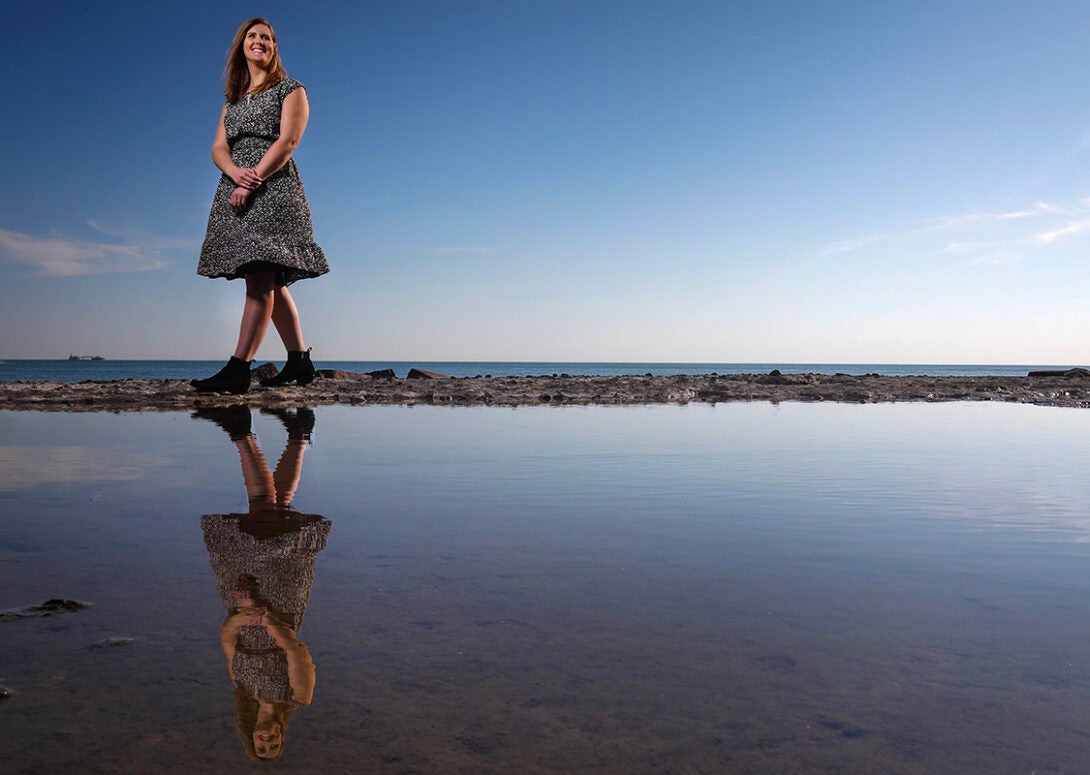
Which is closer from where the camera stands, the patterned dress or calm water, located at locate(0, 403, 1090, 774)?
calm water, located at locate(0, 403, 1090, 774)

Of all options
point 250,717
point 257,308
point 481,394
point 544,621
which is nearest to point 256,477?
point 544,621

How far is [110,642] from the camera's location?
5.40 feet

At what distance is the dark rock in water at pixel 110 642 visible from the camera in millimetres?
1622

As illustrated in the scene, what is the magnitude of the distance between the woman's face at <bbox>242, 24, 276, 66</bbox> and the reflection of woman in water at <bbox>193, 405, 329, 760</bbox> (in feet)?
14.1

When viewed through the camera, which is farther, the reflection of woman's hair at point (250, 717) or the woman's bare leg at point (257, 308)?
the woman's bare leg at point (257, 308)

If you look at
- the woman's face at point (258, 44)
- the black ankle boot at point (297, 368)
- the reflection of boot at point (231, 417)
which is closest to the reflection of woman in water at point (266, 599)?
the reflection of boot at point (231, 417)

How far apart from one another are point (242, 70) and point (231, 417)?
2969mm

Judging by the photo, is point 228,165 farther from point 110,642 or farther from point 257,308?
point 110,642

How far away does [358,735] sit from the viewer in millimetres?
1309

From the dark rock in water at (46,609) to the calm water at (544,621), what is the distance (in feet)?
0.15

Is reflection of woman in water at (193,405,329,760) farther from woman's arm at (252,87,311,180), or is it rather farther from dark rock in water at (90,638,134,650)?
woman's arm at (252,87,311,180)

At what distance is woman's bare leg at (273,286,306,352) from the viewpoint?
23.7 ft

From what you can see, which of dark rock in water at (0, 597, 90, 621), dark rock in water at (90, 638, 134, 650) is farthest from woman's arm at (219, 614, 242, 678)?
dark rock in water at (0, 597, 90, 621)

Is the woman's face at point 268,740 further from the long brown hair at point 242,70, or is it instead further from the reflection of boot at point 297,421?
the long brown hair at point 242,70
